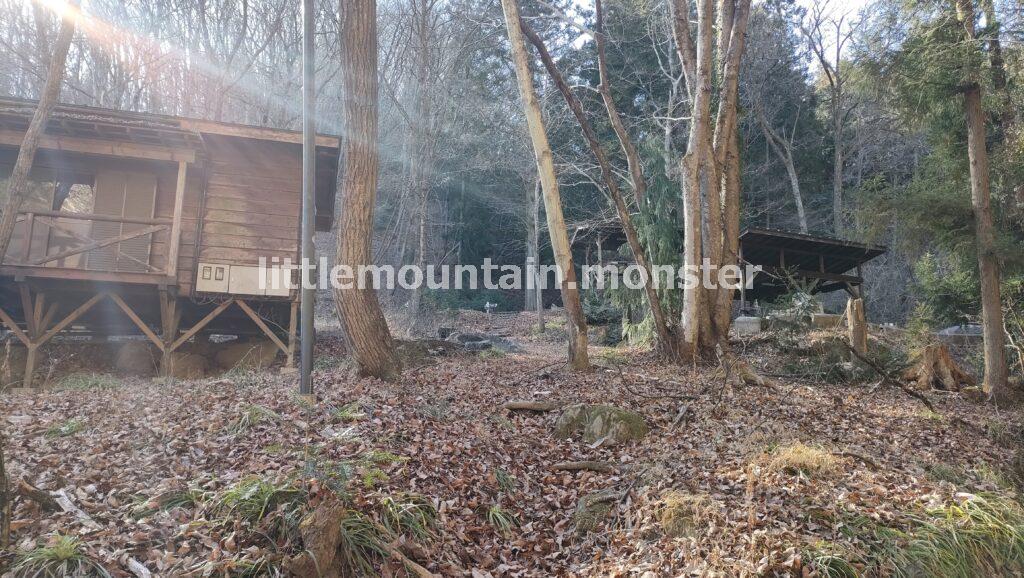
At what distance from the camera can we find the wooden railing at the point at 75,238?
941 cm

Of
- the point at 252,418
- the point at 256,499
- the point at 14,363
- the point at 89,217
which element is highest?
the point at 89,217

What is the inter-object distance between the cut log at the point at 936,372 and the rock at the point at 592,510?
7196 mm

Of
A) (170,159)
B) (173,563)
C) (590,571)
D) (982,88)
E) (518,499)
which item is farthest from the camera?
(170,159)

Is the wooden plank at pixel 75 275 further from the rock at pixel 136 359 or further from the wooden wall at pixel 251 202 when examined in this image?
the rock at pixel 136 359

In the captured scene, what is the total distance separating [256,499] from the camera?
3.59 meters

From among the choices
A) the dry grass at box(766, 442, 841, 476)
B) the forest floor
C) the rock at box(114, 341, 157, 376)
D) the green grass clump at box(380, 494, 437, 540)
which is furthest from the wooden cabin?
the dry grass at box(766, 442, 841, 476)

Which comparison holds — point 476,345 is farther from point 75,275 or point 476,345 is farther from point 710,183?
point 75,275

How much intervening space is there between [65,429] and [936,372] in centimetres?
1144

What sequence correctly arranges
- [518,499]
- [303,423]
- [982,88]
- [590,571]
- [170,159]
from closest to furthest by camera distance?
[590,571] < [518,499] < [303,423] < [982,88] < [170,159]

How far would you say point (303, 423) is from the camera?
5.07 m

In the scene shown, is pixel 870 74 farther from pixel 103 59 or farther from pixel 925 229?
pixel 103 59

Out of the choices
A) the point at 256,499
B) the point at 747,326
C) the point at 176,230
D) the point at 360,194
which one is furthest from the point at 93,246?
the point at 747,326

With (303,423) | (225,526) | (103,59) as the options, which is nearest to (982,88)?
(303,423)

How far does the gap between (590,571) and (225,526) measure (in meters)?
2.28
